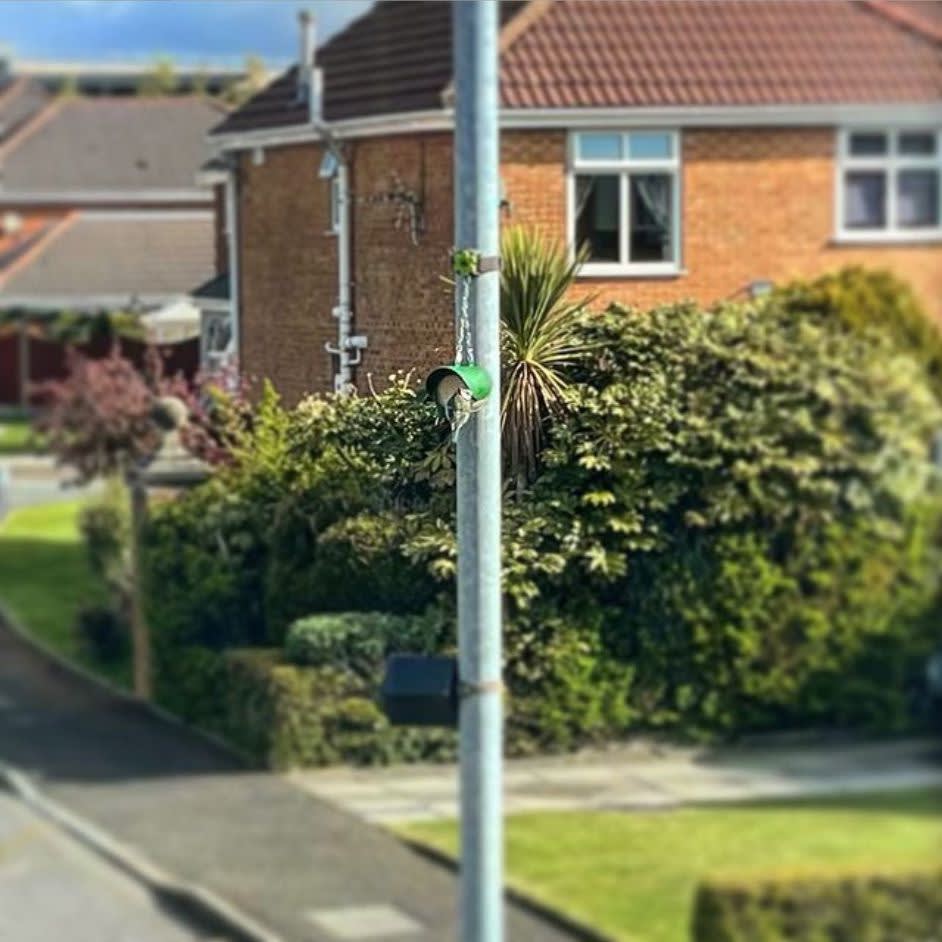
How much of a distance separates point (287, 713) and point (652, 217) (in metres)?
13.9

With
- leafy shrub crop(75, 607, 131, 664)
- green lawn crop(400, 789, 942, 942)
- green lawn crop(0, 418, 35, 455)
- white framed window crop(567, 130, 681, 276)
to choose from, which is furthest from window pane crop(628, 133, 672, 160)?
green lawn crop(0, 418, 35, 455)

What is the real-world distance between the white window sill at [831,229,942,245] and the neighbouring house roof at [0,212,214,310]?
2806 millimetres

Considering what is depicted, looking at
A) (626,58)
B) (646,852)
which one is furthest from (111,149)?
(626,58)

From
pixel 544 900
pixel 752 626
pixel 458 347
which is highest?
pixel 458 347

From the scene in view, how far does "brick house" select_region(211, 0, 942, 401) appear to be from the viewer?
6770mm

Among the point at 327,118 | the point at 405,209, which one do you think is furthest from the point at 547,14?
the point at 405,209

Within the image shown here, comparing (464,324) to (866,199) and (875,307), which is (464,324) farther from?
(875,307)

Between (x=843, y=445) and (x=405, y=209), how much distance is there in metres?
1.76

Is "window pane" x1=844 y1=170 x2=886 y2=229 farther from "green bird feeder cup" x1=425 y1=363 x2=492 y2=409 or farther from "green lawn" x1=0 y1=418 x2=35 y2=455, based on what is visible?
"green lawn" x1=0 y1=418 x2=35 y2=455

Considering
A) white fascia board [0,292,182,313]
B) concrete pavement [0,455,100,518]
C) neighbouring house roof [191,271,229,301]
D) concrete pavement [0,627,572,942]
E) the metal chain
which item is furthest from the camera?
concrete pavement [0,455,100,518]

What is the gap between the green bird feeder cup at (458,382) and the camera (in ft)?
19.4

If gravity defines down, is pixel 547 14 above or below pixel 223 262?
above

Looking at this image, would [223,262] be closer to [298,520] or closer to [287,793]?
[298,520]

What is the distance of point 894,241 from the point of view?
22.5 ft
